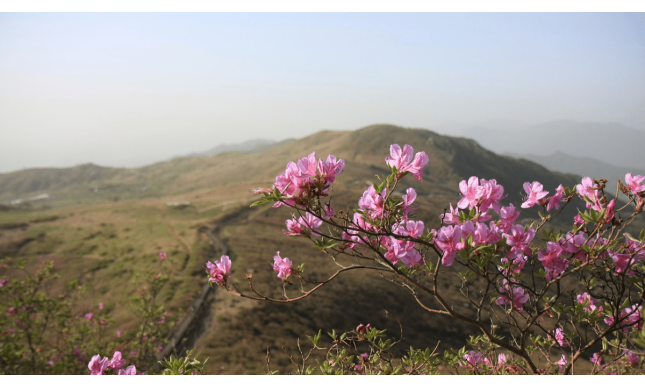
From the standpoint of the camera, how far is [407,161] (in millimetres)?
1753

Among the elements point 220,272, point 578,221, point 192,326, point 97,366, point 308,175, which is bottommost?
point 192,326

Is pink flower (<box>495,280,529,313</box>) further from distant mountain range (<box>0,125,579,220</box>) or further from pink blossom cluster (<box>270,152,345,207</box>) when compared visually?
distant mountain range (<box>0,125,579,220</box>)

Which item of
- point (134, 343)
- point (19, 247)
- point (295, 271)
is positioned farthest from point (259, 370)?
point (19, 247)

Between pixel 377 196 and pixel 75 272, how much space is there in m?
25.1

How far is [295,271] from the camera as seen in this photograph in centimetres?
215

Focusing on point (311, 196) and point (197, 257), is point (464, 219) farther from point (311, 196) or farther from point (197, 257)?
point (197, 257)

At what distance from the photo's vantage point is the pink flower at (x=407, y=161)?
1700 millimetres

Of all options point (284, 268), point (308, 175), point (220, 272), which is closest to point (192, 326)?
point (220, 272)

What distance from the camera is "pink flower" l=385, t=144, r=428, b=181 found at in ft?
5.58

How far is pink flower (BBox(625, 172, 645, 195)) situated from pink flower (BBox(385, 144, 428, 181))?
1.18m

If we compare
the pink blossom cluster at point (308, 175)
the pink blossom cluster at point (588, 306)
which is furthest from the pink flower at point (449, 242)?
the pink blossom cluster at point (588, 306)

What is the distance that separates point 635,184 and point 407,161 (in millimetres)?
1293

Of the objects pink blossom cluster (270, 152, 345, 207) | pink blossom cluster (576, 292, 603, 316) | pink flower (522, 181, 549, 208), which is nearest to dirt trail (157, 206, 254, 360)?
pink blossom cluster (576, 292, 603, 316)

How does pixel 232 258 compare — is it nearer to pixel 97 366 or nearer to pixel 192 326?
pixel 192 326
